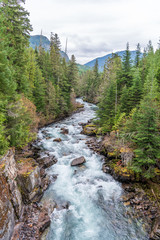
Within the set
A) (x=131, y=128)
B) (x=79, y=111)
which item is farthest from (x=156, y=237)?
(x=79, y=111)

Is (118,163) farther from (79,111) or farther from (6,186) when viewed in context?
(79,111)

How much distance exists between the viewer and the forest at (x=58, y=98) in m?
12.0

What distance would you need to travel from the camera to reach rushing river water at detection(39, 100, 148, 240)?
355 inches

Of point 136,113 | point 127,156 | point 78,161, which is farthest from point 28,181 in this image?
point 136,113

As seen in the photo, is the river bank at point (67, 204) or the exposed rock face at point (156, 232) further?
the river bank at point (67, 204)

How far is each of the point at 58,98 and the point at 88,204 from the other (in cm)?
2747

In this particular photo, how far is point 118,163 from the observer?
15211 mm

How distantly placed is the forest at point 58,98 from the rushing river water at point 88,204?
376 cm

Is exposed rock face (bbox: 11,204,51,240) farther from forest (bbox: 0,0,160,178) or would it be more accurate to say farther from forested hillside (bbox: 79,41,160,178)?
forested hillside (bbox: 79,41,160,178)

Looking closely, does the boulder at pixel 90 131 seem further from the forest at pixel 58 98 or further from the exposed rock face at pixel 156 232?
the exposed rock face at pixel 156 232

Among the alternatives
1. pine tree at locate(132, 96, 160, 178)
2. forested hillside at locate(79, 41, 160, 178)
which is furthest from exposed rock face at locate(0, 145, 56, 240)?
pine tree at locate(132, 96, 160, 178)

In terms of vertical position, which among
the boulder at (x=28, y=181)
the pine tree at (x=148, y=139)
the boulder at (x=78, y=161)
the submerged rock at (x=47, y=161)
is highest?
the pine tree at (x=148, y=139)

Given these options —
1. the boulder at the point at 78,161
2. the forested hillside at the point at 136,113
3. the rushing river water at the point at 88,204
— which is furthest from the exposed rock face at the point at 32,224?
the forested hillside at the point at 136,113

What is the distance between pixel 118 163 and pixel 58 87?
26117 mm
